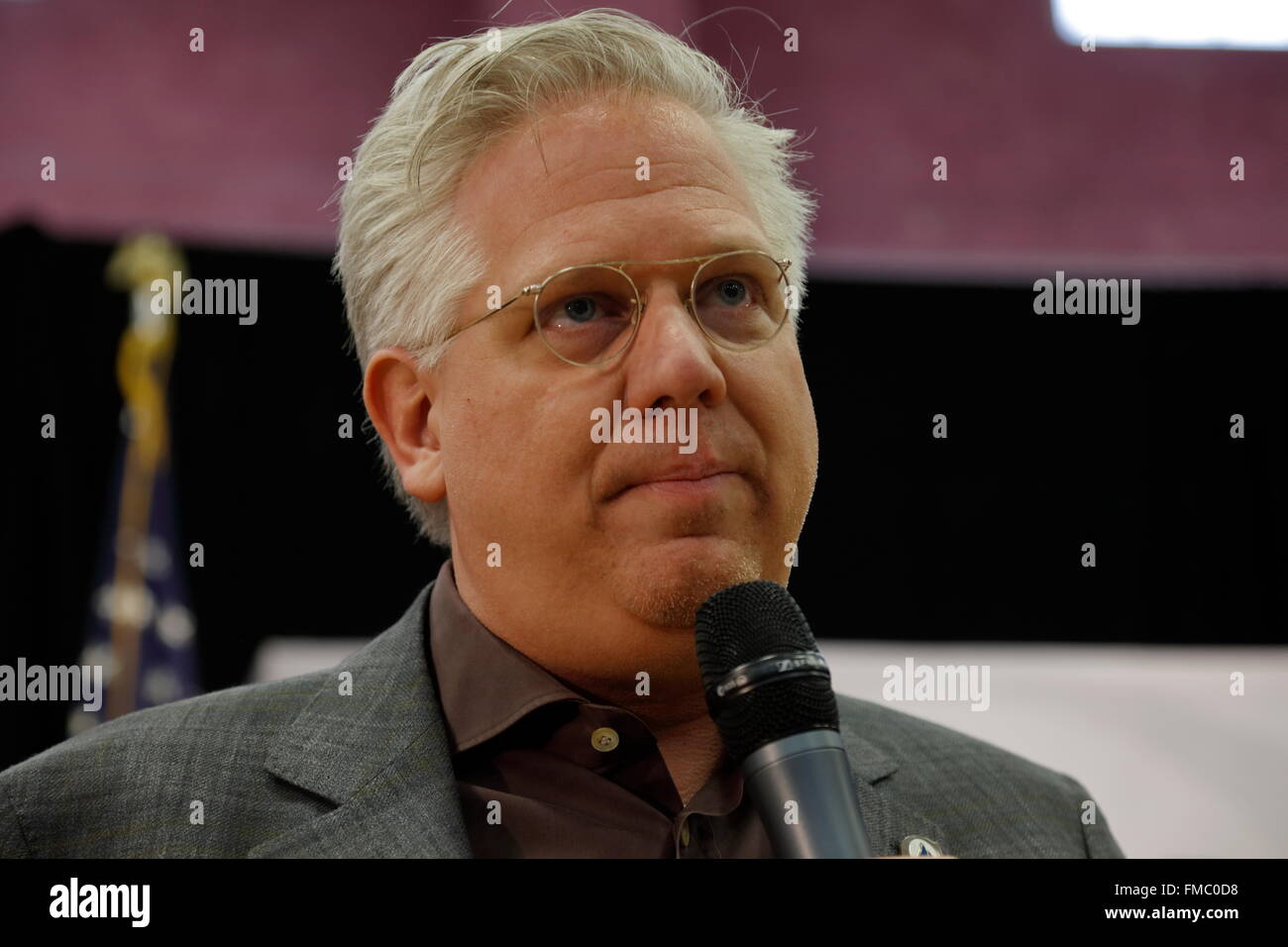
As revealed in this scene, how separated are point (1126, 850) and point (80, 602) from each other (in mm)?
2484

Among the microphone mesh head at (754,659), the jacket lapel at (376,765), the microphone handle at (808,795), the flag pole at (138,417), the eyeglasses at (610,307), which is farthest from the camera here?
the flag pole at (138,417)

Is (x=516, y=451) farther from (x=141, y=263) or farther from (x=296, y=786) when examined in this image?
(x=141, y=263)

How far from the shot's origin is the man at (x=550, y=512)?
1493 mm

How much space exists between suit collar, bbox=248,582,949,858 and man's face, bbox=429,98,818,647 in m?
0.16

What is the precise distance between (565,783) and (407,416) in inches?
22.7

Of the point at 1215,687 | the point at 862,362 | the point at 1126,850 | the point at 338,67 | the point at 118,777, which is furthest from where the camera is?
the point at 338,67

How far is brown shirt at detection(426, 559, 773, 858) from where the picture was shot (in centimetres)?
151

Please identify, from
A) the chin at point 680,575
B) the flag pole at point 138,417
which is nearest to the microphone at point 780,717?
the chin at point 680,575

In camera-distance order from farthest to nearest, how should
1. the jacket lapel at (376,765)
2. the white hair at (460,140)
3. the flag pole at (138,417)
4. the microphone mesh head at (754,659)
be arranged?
1. the flag pole at (138,417)
2. the white hair at (460,140)
3. the jacket lapel at (376,765)
4. the microphone mesh head at (754,659)

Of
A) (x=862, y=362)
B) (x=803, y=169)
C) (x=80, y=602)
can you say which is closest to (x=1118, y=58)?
(x=803, y=169)

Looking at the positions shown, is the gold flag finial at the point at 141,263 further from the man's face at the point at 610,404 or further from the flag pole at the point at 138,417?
the man's face at the point at 610,404

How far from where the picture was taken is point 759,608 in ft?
4.30

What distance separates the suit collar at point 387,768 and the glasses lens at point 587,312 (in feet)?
1.60

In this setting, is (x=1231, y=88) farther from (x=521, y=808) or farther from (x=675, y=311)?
(x=521, y=808)
